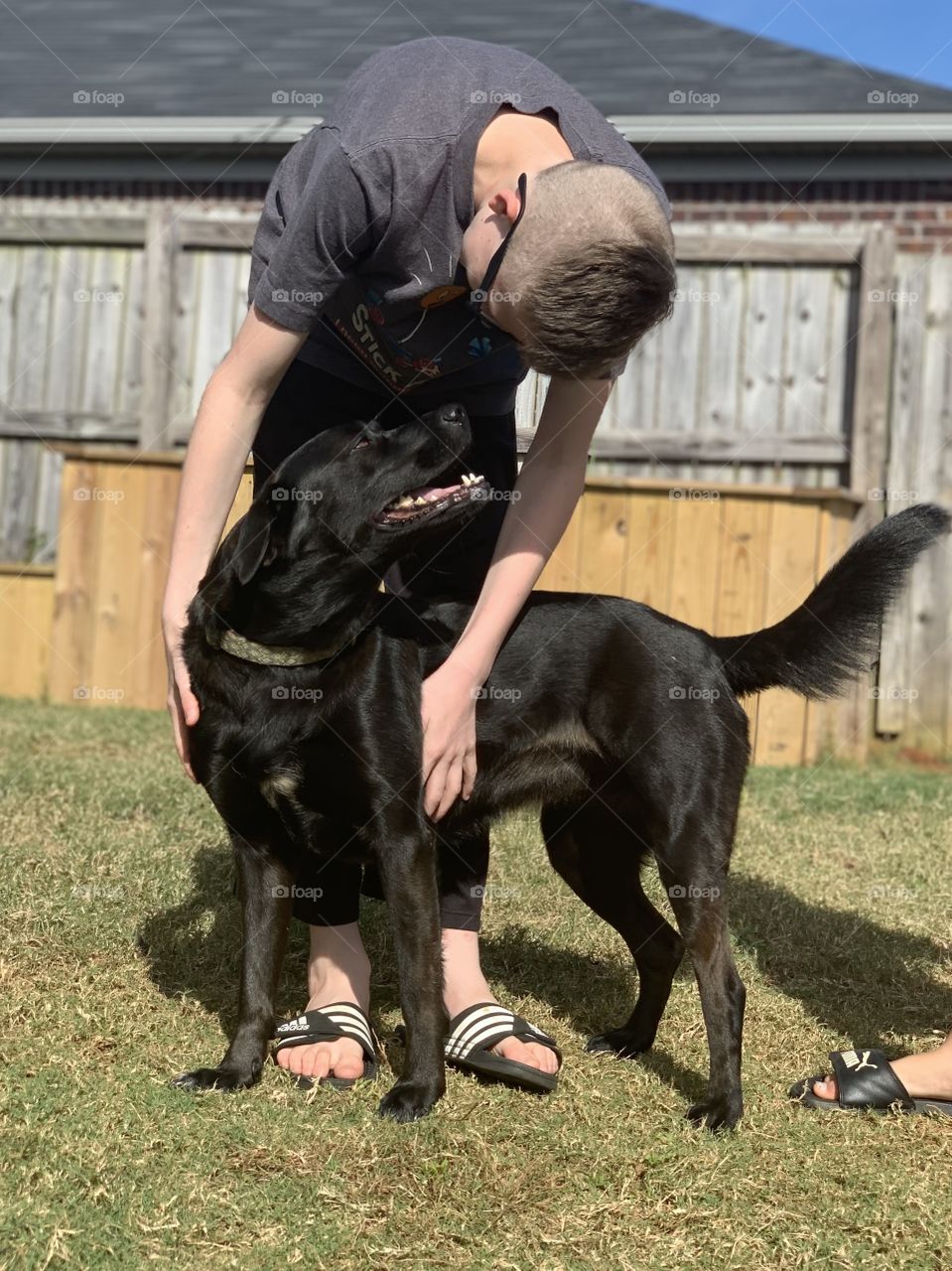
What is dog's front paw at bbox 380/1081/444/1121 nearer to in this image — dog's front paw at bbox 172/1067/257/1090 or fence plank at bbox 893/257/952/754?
dog's front paw at bbox 172/1067/257/1090

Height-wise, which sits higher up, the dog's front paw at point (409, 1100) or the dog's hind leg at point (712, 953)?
the dog's hind leg at point (712, 953)

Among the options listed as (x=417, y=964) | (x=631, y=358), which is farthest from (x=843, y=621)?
(x=631, y=358)

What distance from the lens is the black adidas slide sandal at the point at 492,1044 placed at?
2.58 meters

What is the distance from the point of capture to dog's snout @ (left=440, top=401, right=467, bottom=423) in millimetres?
2584

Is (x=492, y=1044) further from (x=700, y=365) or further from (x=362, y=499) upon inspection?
(x=700, y=365)

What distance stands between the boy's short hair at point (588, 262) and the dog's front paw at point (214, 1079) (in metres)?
1.49

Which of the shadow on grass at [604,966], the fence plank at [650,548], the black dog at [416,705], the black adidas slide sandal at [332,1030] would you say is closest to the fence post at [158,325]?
the fence plank at [650,548]

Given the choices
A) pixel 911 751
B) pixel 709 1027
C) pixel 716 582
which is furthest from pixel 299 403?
pixel 911 751

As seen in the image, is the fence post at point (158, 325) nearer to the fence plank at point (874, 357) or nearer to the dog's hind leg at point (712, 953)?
the fence plank at point (874, 357)

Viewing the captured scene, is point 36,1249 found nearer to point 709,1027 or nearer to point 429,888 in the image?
point 429,888

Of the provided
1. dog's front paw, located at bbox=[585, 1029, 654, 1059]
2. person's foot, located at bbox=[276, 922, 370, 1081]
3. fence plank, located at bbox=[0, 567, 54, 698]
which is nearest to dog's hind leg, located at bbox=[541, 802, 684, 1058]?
dog's front paw, located at bbox=[585, 1029, 654, 1059]

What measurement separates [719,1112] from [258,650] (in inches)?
49.1

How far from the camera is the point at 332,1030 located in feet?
8.87

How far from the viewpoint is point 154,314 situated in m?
7.20
